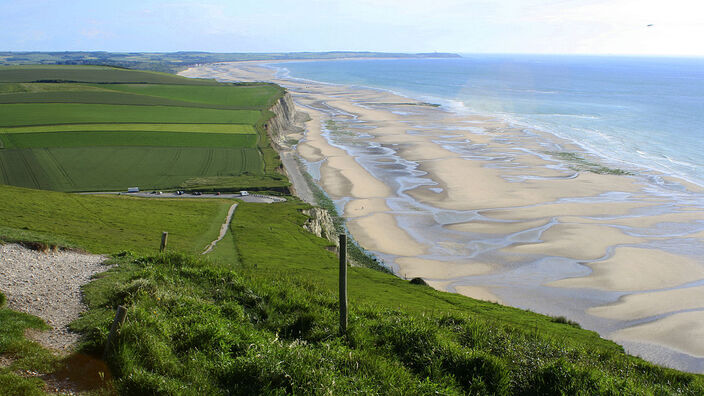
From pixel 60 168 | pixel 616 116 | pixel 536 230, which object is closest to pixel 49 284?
pixel 536 230

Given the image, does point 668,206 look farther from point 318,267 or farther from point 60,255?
point 60,255

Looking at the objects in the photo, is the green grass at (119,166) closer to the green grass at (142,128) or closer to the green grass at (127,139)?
the green grass at (127,139)

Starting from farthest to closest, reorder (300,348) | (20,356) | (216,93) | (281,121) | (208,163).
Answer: (216,93) → (281,121) → (208,163) → (300,348) → (20,356)

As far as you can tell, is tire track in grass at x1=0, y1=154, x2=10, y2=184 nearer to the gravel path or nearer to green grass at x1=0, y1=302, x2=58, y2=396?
the gravel path

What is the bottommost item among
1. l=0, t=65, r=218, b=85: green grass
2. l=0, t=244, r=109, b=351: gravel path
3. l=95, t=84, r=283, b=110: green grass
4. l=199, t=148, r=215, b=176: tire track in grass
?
l=199, t=148, r=215, b=176: tire track in grass

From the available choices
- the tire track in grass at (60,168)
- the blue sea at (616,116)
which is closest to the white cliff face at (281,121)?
the tire track in grass at (60,168)

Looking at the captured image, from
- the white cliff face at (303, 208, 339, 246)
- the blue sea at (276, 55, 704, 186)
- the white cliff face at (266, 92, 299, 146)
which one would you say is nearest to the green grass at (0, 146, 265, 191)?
the white cliff face at (303, 208, 339, 246)

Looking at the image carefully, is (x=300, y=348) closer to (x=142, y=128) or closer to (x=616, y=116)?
(x=142, y=128)
